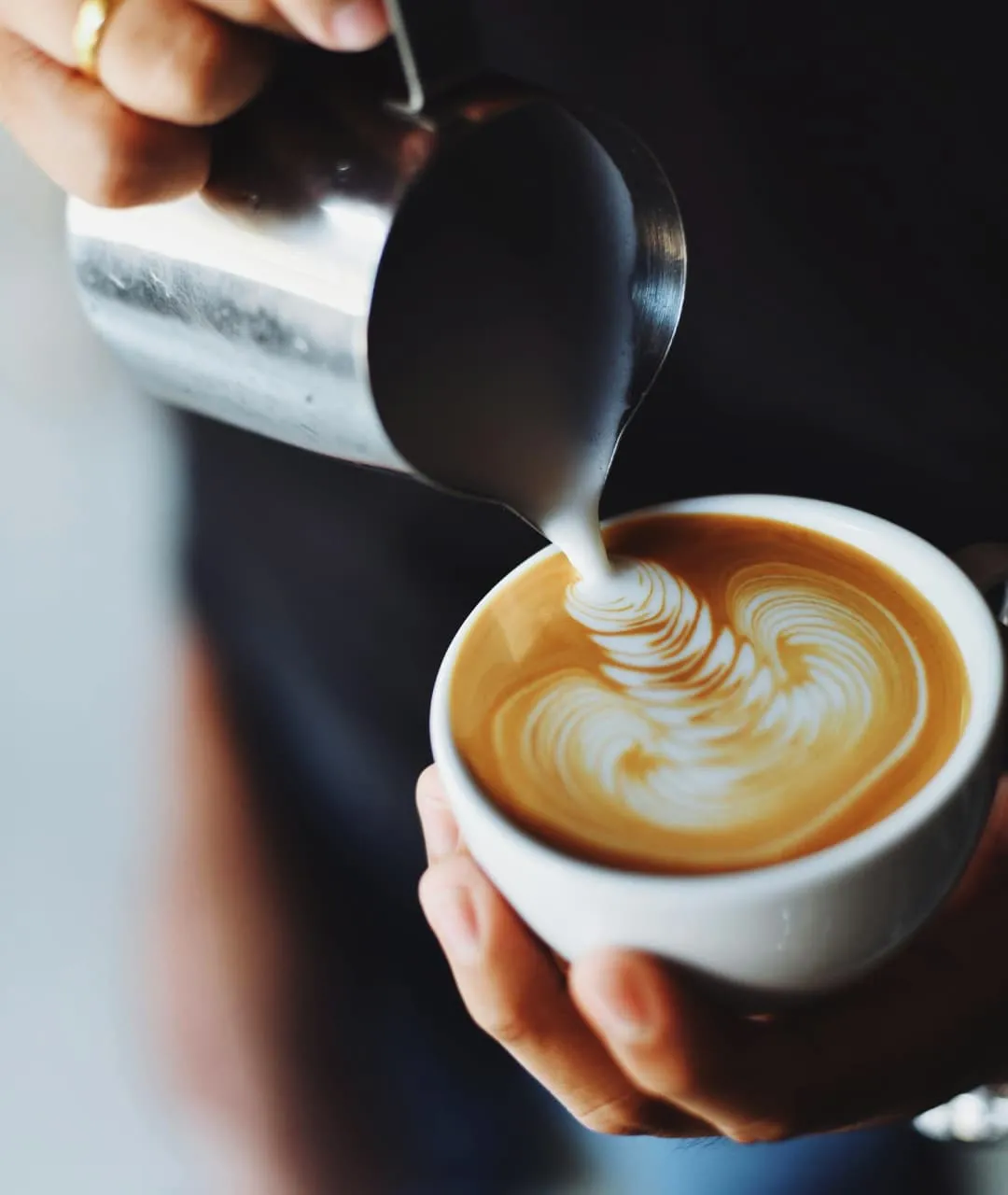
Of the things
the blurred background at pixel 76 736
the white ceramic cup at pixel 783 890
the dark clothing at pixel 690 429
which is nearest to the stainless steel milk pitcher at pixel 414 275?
the white ceramic cup at pixel 783 890

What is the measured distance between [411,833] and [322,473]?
36cm

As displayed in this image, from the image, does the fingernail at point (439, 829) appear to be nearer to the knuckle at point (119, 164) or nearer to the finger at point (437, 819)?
the finger at point (437, 819)

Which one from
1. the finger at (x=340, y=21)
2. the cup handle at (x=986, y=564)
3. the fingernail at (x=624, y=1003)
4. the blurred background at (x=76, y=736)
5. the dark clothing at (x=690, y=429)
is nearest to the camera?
the finger at (x=340, y=21)

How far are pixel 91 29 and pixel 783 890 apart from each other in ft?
1.60

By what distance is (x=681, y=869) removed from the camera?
0.59m

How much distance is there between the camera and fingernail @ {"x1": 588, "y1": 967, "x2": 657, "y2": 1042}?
0.58 m

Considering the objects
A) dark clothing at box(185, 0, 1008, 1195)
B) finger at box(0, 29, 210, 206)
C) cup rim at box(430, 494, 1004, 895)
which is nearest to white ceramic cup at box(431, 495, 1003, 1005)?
cup rim at box(430, 494, 1004, 895)

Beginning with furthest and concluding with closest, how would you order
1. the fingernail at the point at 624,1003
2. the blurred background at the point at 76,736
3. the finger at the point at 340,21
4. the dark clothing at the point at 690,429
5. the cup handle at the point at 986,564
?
the blurred background at the point at 76,736 < the dark clothing at the point at 690,429 < the cup handle at the point at 986,564 < the fingernail at the point at 624,1003 < the finger at the point at 340,21

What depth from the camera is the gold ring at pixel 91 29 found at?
0.55 meters

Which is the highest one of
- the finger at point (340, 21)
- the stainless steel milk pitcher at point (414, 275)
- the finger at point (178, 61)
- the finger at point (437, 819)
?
the finger at point (340, 21)

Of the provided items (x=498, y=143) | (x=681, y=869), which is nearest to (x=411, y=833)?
(x=681, y=869)

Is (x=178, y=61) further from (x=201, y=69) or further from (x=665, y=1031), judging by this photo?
(x=665, y=1031)

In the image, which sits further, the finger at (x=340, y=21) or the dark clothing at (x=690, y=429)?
the dark clothing at (x=690, y=429)

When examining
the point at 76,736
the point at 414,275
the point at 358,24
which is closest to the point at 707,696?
→ the point at 414,275
